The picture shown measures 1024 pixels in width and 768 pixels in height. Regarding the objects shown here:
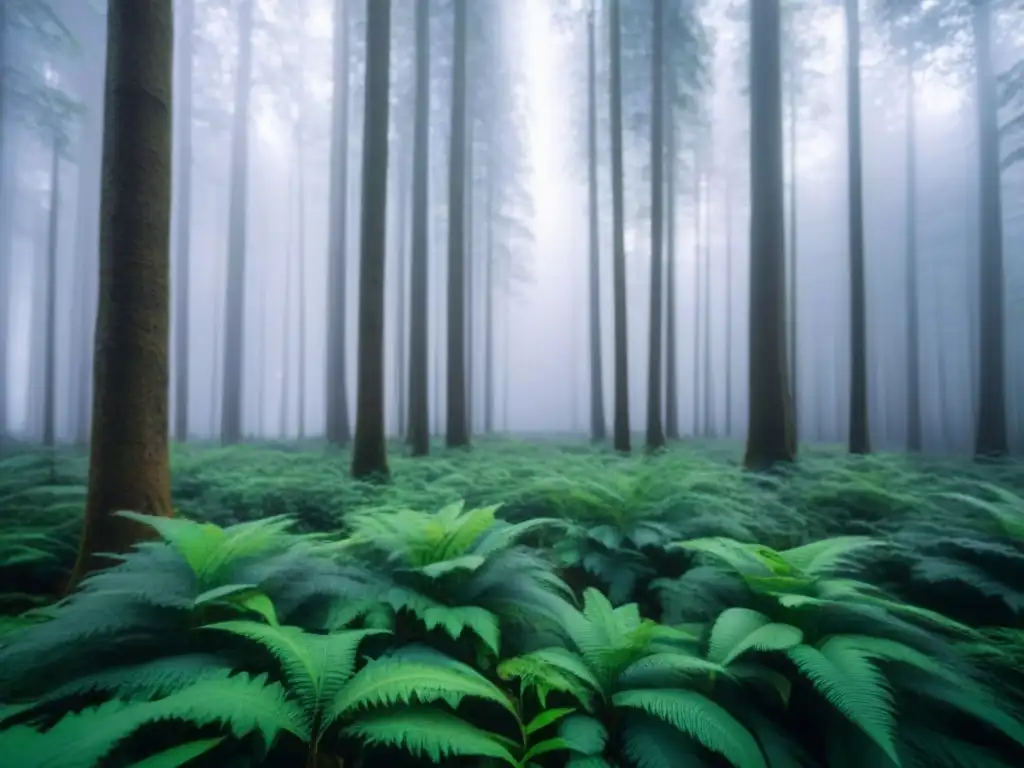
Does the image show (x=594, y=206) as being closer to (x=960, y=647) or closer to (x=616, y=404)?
(x=616, y=404)

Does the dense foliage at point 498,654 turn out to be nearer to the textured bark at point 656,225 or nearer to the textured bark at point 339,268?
the textured bark at point 656,225

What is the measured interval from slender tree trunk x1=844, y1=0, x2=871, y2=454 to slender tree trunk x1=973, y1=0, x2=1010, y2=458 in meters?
2.58

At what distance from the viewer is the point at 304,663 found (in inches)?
70.7

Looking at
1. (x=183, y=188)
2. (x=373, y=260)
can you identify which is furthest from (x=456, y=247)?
(x=183, y=188)

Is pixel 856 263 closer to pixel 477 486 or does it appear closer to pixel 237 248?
pixel 477 486

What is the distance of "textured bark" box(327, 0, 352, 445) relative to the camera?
15.1 metres

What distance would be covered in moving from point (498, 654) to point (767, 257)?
7887mm

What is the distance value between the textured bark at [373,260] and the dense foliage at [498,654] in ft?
13.1

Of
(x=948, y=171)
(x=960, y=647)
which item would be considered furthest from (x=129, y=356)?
(x=948, y=171)

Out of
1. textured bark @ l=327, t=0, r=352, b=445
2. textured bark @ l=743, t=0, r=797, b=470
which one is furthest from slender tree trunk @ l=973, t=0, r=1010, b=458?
textured bark @ l=327, t=0, r=352, b=445

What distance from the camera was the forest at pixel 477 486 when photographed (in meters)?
1.83

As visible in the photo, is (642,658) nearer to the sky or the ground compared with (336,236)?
nearer to the ground

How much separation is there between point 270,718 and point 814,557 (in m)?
2.89

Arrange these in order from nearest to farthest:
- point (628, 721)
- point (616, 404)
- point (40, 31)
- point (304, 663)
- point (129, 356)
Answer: point (304, 663) → point (628, 721) → point (129, 356) → point (40, 31) → point (616, 404)
